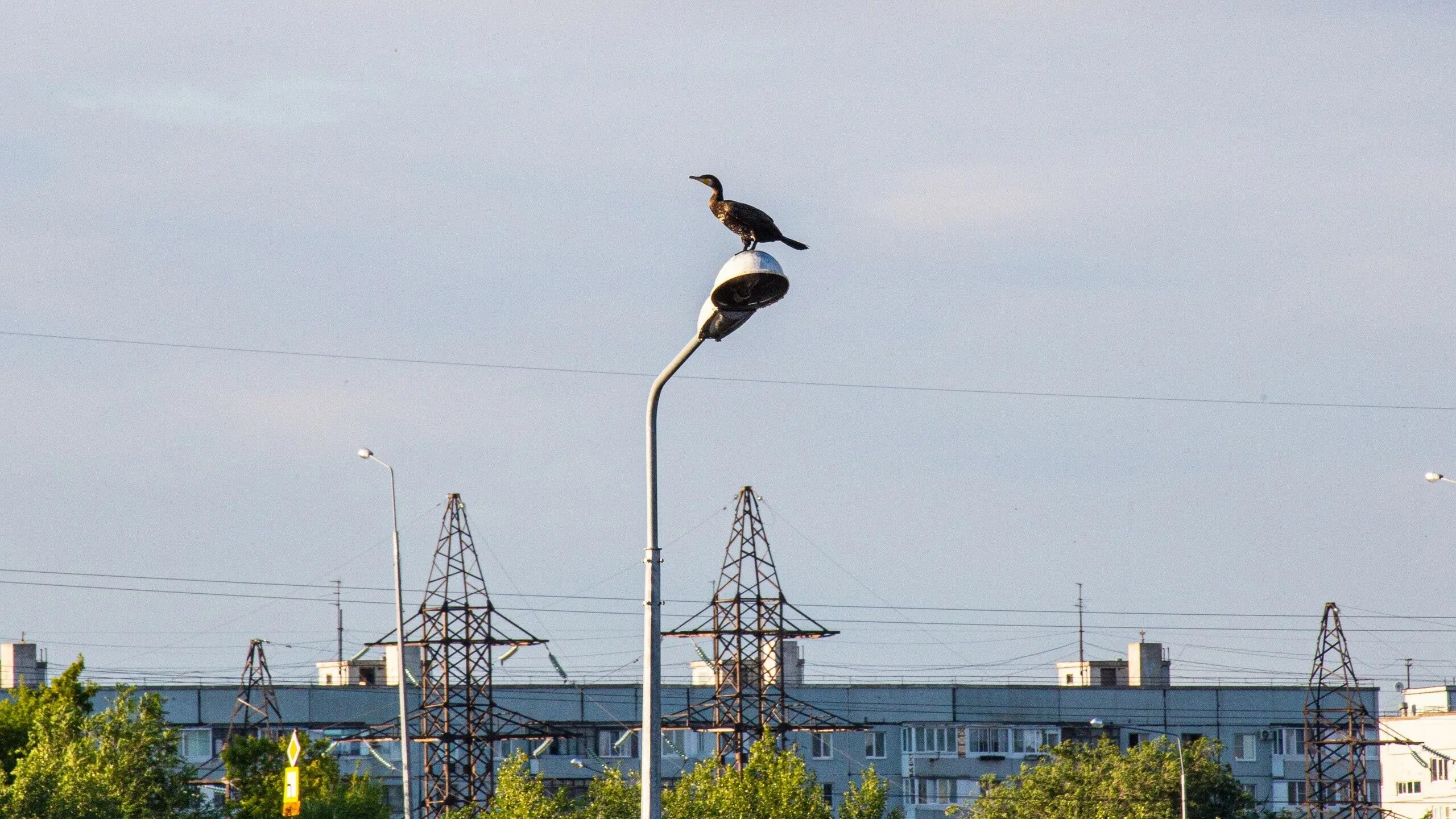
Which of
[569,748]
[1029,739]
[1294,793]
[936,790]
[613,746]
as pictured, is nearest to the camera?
[569,748]

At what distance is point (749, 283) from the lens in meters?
13.7

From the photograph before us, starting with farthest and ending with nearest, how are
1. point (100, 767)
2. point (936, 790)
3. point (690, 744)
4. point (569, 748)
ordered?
point (936, 790), point (690, 744), point (569, 748), point (100, 767)

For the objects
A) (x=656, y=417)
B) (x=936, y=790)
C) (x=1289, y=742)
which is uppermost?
(x=656, y=417)

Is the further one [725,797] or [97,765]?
[725,797]

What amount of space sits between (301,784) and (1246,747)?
8071 centimetres

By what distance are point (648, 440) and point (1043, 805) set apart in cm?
6827

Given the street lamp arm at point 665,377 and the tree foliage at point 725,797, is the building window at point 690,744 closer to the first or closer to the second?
the tree foliage at point 725,797

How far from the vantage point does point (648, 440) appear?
14.8m

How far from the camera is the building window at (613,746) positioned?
10994cm

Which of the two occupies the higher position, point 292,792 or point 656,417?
point 656,417

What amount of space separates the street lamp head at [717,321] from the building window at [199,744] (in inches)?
3667

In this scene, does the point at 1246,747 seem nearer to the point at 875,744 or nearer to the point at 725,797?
the point at 875,744

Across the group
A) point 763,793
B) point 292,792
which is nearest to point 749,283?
point 292,792

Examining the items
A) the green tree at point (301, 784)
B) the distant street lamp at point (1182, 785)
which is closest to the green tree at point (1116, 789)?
the distant street lamp at point (1182, 785)
